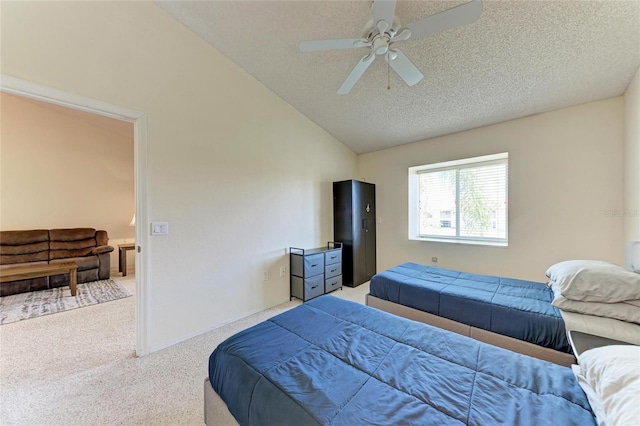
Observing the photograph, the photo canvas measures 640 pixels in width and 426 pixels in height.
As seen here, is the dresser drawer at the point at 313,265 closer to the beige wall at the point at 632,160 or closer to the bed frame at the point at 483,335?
the bed frame at the point at 483,335

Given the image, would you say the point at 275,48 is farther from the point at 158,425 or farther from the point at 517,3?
the point at 158,425

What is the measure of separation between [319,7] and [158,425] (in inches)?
128

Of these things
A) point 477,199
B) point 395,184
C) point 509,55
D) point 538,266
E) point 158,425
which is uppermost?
point 509,55

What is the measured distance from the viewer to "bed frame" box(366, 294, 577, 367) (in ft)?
5.28

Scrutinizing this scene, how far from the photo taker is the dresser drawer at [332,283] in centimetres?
363

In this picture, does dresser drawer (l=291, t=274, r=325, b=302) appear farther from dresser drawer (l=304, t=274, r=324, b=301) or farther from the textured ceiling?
the textured ceiling

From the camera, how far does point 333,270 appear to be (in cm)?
376

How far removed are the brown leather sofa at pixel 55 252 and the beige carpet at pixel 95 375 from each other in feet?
4.48

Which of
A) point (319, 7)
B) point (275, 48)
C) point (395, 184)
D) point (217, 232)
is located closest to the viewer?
point (319, 7)

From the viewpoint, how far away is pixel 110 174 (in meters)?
4.99

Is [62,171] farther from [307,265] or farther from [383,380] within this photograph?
[383,380]

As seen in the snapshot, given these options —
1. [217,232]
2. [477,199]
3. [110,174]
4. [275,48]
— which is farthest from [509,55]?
[110,174]

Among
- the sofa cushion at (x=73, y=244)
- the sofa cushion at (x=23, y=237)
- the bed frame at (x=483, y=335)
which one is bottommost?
the bed frame at (x=483, y=335)

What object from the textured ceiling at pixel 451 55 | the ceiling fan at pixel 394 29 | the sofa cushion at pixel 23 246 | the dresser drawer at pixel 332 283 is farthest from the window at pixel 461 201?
the sofa cushion at pixel 23 246
